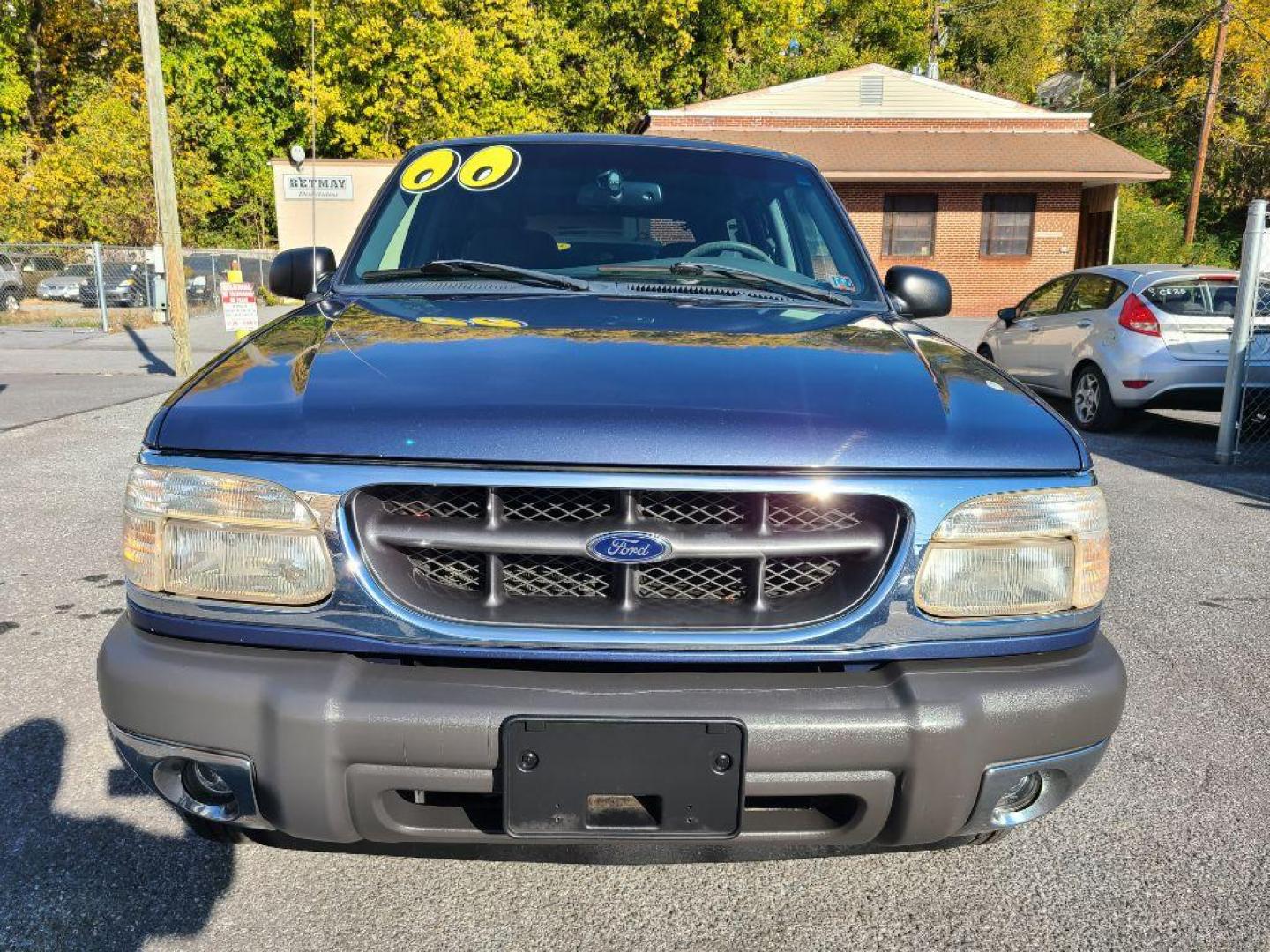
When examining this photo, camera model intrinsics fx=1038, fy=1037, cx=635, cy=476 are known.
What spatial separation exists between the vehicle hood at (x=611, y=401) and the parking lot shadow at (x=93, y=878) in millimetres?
1066

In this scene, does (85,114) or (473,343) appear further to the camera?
(85,114)

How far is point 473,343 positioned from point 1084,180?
84.3ft

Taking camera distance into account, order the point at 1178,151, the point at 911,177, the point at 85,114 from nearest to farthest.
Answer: the point at 911,177, the point at 85,114, the point at 1178,151

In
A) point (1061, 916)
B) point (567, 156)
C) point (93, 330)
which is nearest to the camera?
point (1061, 916)

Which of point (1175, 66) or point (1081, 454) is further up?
point (1175, 66)

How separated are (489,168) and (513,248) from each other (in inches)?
16.2

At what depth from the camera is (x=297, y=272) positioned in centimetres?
332

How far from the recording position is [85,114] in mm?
32938

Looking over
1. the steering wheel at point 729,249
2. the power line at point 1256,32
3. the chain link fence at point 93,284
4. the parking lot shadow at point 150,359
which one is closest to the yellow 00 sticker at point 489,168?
the steering wheel at point 729,249

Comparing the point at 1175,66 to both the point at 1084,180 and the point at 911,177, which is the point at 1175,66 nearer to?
the point at 1084,180

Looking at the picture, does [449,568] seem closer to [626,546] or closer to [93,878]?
[626,546]

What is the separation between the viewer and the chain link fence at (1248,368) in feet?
25.2

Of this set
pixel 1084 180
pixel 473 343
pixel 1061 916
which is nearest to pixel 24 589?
pixel 473 343

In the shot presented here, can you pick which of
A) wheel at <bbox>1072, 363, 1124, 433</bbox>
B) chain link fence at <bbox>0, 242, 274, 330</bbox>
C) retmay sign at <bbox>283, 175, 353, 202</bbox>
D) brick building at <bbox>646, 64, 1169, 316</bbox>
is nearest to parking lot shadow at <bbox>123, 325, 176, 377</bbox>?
chain link fence at <bbox>0, 242, 274, 330</bbox>
